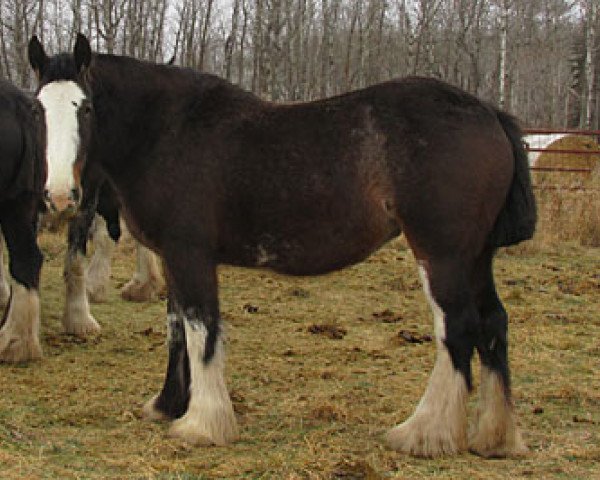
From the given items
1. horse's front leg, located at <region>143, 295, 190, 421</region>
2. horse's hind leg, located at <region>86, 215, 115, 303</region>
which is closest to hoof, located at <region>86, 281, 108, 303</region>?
horse's hind leg, located at <region>86, 215, 115, 303</region>

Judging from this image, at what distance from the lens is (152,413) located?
4.35 metres

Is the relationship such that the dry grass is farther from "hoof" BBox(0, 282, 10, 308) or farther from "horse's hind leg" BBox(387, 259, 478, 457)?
"horse's hind leg" BBox(387, 259, 478, 457)

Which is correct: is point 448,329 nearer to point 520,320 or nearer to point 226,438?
point 226,438

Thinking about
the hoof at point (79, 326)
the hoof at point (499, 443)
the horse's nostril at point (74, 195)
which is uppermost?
the horse's nostril at point (74, 195)

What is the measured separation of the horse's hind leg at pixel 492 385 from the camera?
147 inches

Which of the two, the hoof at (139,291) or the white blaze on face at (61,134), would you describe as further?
the hoof at (139,291)

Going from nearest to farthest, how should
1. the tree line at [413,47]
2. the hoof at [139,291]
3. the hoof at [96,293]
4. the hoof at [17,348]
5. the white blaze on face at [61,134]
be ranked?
the white blaze on face at [61,134], the hoof at [17,348], the hoof at [96,293], the hoof at [139,291], the tree line at [413,47]

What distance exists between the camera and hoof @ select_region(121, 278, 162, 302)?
7.82 metres

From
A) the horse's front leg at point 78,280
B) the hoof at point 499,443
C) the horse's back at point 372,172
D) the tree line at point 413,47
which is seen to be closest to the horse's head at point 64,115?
the horse's back at point 372,172

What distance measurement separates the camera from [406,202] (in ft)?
12.1

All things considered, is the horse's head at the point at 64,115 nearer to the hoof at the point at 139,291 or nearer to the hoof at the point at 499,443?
the hoof at the point at 499,443

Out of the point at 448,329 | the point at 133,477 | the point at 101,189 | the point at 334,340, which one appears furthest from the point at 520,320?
the point at 133,477

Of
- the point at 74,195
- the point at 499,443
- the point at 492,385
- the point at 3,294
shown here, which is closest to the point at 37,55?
the point at 74,195

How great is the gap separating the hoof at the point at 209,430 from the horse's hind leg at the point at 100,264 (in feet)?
13.3
